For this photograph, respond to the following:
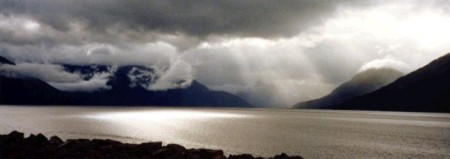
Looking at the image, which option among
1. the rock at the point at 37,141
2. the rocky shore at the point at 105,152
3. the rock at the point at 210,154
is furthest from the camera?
the rock at the point at 37,141

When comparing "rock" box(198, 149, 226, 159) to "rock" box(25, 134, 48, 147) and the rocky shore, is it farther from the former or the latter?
"rock" box(25, 134, 48, 147)

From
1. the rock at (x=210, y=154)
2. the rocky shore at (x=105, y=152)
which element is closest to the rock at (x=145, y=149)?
the rocky shore at (x=105, y=152)

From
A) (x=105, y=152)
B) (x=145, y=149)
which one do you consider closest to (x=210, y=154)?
(x=145, y=149)

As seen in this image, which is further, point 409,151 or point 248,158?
point 409,151

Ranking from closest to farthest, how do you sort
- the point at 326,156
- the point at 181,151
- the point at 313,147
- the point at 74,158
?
the point at 74,158 → the point at 181,151 → the point at 326,156 → the point at 313,147

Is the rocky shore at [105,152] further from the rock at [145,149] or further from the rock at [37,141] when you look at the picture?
the rock at [37,141]

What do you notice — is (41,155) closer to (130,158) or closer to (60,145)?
(60,145)

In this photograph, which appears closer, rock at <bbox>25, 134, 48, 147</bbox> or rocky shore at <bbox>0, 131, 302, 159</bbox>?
rocky shore at <bbox>0, 131, 302, 159</bbox>

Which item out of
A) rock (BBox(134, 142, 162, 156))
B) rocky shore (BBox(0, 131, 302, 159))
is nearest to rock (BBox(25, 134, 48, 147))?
rocky shore (BBox(0, 131, 302, 159))

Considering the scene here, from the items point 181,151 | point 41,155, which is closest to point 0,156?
point 41,155

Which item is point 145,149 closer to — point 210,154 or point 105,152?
point 105,152

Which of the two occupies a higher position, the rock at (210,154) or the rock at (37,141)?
the rock at (37,141)

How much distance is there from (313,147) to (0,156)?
69.2 metres

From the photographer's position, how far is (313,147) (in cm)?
9625
